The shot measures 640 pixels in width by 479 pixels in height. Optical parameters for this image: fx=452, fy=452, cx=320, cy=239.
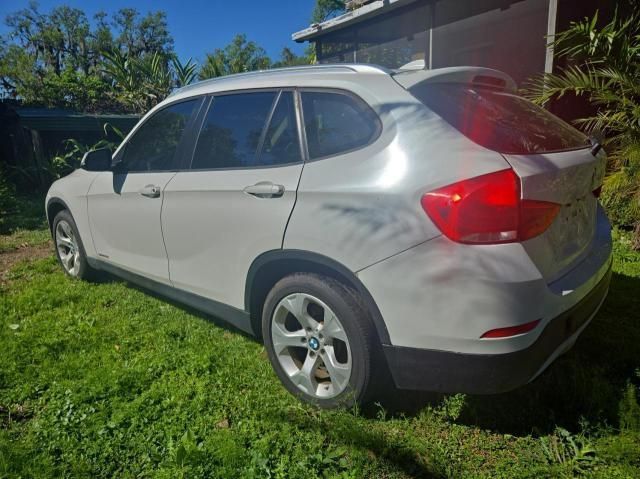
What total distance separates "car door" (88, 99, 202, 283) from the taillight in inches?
82.1

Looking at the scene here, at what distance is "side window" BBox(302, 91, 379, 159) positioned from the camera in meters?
2.22

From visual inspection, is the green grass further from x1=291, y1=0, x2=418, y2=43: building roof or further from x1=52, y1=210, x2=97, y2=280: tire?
x1=291, y1=0, x2=418, y2=43: building roof

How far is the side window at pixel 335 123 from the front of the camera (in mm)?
2225

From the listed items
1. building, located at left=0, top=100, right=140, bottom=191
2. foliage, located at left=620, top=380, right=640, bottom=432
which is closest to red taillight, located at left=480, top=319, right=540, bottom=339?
foliage, located at left=620, top=380, right=640, bottom=432

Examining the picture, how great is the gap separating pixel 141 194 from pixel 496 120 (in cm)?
252

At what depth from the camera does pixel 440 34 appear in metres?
10.7

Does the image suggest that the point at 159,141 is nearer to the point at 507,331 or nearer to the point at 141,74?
the point at 507,331

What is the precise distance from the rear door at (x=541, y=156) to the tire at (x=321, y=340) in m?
0.85

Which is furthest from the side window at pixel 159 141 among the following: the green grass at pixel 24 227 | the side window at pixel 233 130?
the green grass at pixel 24 227

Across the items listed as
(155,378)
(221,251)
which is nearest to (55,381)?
(155,378)

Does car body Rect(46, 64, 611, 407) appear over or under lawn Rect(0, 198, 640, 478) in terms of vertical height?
over

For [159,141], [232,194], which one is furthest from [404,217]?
[159,141]

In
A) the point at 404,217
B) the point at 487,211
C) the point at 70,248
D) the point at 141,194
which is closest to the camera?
the point at 487,211

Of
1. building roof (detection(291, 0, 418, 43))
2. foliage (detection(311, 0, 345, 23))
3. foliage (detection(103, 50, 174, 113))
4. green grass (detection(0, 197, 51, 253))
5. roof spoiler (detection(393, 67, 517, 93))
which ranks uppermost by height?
foliage (detection(311, 0, 345, 23))
